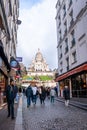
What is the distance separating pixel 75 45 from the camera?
30.4m

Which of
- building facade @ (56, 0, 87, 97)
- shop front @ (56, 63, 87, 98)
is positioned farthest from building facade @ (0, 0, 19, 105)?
building facade @ (56, 0, 87, 97)

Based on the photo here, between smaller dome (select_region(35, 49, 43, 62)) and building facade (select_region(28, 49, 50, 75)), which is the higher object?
smaller dome (select_region(35, 49, 43, 62))

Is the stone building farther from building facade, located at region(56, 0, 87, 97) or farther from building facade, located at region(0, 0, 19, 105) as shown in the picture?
building facade, located at region(0, 0, 19, 105)

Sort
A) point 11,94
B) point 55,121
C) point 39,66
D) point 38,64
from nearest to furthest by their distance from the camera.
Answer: point 55,121 < point 11,94 < point 38,64 < point 39,66

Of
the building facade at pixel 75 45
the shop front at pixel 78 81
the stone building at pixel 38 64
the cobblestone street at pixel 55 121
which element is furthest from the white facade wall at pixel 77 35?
the stone building at pixel 38 64

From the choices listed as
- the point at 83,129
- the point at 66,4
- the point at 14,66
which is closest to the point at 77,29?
the point at 66,4

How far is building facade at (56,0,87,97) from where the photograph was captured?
2661cm

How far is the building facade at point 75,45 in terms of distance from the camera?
2661 centimetres

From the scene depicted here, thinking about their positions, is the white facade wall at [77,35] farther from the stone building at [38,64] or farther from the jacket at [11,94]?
the stone building at [38,64]

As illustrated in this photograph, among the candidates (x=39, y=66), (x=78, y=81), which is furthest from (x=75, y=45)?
(x=39, y=66)

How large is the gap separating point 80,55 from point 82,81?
3057 millimetres

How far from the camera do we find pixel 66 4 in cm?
3641

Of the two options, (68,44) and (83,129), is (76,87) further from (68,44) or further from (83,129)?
(83,129)

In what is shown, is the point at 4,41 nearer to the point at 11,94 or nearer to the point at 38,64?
the point at 11,94
